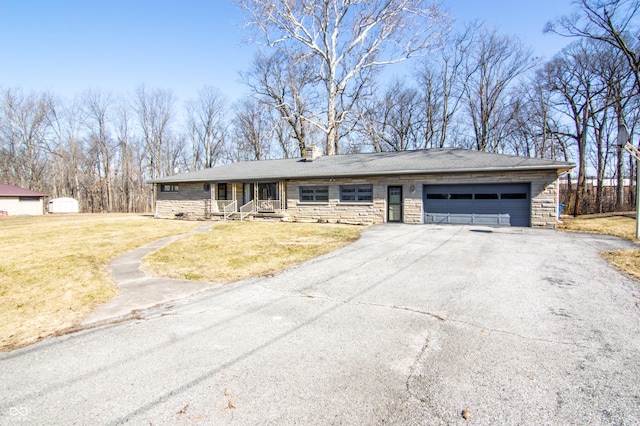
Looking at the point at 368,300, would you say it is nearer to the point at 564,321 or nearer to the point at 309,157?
the point at 564,321

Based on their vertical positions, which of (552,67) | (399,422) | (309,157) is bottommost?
(399,422)

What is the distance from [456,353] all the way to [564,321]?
70.4 inches

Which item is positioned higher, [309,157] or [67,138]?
[67,138]

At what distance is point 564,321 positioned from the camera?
383 cm

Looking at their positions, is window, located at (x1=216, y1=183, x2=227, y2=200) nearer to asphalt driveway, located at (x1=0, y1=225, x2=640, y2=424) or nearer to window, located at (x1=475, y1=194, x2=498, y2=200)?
window, located at (x1=475, y1=194, x2=498, y2=200)

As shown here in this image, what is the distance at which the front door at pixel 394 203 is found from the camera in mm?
16328

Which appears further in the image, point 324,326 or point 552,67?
point 552,67

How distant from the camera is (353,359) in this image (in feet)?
9.73

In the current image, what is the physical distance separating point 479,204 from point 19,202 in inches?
1594

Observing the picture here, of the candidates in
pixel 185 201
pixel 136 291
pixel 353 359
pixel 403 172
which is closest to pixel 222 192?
pixel 185 201

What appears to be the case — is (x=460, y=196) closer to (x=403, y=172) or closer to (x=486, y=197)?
(x=486, y=197)

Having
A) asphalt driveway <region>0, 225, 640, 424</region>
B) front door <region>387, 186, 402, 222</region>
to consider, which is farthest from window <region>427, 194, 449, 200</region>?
asphalt driveway <region>0, 225, 640, 424</region>

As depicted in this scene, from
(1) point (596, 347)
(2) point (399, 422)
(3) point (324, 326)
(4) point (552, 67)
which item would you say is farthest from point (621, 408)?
(4) point (552, 67)

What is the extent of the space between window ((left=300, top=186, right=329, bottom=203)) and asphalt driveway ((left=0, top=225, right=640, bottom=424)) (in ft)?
41.3
